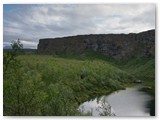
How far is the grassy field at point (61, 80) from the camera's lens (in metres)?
5.18

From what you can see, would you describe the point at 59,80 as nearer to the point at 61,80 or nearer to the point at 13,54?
the point at 61,80

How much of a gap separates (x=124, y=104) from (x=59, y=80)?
5.66 ft

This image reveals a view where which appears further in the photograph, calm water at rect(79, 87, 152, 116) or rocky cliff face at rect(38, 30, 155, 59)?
rocky cliff face at rect(38, 30, 155, 59)

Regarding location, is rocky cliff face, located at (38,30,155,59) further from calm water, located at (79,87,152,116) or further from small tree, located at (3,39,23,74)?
calm water, located at (79,87,152,116)

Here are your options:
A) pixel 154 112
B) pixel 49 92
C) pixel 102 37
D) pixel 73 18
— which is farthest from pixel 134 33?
pixel 49 92

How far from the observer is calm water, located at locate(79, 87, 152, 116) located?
514cm

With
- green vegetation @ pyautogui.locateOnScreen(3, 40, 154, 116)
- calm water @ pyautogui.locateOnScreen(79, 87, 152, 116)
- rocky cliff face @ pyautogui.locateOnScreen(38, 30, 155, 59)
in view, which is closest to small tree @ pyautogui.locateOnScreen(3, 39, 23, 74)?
green vegetation @ pyautogui.locateOnScreen(3, 40, 154, 116)

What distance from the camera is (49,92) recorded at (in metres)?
5.55

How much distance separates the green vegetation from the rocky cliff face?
0.19 m

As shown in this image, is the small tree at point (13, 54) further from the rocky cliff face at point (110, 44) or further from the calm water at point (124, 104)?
the calm water at point (124, 104)

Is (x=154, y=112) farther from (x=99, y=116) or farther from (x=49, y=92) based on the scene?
(x=49, y=92)

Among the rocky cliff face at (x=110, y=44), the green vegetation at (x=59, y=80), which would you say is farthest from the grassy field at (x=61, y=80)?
the rocky cliff face at (x=110, y=44)

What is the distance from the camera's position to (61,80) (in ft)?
21.9

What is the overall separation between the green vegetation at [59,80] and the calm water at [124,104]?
228 millimetres
